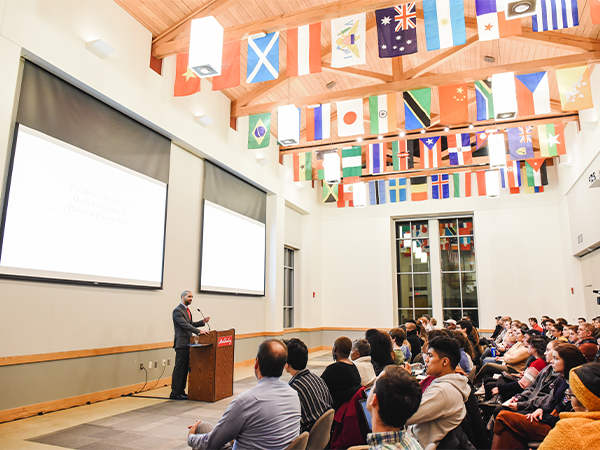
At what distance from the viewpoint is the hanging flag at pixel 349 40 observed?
17.8ft

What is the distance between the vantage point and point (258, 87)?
8633mm

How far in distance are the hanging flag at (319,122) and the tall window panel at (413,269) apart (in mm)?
7081

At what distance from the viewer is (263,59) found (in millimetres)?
5695

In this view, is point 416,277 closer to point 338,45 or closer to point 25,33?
point 338,45

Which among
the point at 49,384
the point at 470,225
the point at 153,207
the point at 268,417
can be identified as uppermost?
the point at 470,225

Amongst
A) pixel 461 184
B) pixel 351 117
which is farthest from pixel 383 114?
pixel 461 184

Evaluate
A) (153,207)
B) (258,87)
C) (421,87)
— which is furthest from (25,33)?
(421,87)

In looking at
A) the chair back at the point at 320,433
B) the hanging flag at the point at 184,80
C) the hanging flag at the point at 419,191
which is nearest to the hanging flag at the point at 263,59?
the hanging flag at the point at 184,80

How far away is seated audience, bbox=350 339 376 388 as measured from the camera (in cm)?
320

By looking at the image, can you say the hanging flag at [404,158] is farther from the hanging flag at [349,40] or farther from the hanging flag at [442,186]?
the hanging flag at [349,40]

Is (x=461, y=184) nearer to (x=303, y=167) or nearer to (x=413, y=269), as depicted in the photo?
(x=413, y=269)

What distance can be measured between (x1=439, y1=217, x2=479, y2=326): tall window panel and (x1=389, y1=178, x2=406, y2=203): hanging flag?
99.6 inches

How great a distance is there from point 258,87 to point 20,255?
557 cm

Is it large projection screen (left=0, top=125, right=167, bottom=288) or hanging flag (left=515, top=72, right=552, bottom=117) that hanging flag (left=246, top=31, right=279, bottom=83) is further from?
hanging flag (left=515, top=72, right=552, bottom=117)
